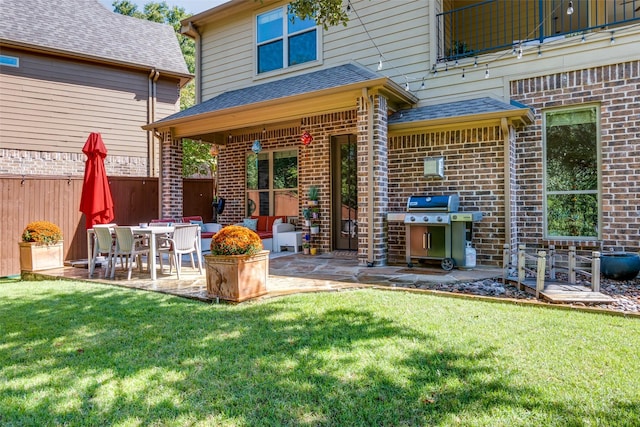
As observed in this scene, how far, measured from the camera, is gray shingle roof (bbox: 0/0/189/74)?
11148 millimetres

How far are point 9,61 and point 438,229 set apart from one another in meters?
12.1

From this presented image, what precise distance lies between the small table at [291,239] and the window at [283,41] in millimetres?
4187

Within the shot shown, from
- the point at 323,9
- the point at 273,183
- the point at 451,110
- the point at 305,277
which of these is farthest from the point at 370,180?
the point at 273,183

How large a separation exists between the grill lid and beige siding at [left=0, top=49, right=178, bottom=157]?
9929mm

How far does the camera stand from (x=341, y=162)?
9.02 meters

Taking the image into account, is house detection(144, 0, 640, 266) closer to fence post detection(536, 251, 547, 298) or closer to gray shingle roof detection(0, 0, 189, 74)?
fence post detection(536, 251, 547, 298)

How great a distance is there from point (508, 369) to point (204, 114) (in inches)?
300

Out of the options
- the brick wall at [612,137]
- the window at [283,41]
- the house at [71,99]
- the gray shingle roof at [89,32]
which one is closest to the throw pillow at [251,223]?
the house at [71,99]

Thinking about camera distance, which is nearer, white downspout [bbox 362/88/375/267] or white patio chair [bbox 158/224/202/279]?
white patio chair [bbox 158/224/202/279]

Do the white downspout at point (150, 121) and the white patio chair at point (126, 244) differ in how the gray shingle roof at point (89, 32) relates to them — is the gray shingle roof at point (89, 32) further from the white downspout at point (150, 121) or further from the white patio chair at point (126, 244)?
the white patio chair at point (126, 244)

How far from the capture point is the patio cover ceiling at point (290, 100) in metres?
6.86

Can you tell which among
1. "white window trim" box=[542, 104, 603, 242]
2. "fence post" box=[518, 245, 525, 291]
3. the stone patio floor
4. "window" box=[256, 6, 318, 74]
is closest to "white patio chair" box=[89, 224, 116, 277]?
the stone patio floor

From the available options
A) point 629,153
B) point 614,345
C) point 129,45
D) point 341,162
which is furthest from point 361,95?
point 129,45

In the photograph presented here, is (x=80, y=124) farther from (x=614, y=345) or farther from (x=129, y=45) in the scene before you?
(x=614, y=345)
